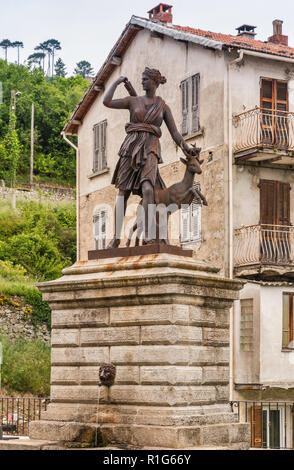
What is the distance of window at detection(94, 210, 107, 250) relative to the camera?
31917 mm

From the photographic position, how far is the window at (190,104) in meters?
27.9

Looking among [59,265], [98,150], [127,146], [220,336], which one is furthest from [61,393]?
[59,265]

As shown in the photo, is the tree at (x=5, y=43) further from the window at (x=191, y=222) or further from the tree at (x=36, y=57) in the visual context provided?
the window at (x=191, y=222)

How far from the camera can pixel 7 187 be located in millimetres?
49125

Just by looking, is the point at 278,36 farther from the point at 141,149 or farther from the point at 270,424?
the point at 141,149

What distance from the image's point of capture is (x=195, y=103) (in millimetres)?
27938

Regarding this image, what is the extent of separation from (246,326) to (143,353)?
12.7m

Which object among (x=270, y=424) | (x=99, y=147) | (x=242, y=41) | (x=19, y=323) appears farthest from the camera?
(x=19, y=323)

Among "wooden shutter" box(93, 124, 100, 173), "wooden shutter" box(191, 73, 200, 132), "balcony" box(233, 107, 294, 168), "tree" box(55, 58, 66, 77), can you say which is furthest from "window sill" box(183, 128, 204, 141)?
"tree" box(55, 58, 66, 77)

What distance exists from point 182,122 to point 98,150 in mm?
5013

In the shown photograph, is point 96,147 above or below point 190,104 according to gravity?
below

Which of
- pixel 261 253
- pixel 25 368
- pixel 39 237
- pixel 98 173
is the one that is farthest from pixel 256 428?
pixel 39 237

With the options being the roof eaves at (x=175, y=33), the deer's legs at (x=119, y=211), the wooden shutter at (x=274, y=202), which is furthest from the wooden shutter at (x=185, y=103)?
the deer's legs at (x=119, y=211)
